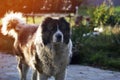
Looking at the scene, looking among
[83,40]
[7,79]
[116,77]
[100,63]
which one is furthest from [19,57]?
[83,40]

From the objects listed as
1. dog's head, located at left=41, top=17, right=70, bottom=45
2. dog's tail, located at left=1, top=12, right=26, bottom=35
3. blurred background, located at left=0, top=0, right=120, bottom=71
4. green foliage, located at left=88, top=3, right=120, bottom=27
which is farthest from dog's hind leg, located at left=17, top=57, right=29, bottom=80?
green foliage, located at left=88, top=3, right=120, bottom=27

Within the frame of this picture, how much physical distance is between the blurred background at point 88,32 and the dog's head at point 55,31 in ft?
7.66

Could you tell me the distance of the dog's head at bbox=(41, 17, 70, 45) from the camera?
27.0 ft

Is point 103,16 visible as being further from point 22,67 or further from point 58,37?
point 58,37

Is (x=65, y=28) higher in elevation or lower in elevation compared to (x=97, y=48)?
higher

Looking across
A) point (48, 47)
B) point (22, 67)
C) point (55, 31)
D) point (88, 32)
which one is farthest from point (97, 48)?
point (55, 31)

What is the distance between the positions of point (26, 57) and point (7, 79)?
2.40 m

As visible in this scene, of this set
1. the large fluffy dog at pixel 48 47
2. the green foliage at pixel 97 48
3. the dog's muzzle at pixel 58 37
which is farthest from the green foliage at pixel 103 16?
the dog's muzzle at pixel 58 37

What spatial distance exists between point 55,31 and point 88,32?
7485 mm

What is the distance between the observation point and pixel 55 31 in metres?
8.28

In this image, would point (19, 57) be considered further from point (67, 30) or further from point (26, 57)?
point (67, 30)

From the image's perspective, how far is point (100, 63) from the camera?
14.3 metres

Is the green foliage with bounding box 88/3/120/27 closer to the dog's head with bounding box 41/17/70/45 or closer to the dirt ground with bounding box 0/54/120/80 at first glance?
the dirt ground with bounding box 0/54/120/80

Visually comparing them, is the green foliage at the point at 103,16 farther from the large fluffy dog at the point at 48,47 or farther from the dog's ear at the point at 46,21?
the dog's ear at the point at 46,21
